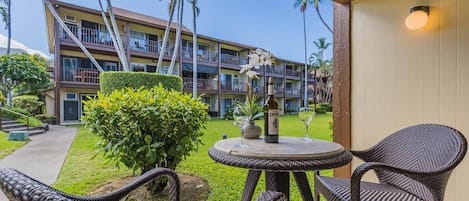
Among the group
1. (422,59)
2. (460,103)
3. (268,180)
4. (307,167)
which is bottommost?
(268,180)

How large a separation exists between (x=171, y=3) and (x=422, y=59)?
928cm

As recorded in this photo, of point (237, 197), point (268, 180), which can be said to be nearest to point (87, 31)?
point (237, 197)

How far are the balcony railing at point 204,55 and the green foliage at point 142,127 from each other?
42.8 ft

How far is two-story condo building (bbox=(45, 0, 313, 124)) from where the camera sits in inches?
467

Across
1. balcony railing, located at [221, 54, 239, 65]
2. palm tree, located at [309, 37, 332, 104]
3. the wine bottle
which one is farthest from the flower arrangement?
palm tree, located at [309, 37, 332, 104]

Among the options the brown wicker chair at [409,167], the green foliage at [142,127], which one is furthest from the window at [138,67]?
the brown wicker chair at [409,167]

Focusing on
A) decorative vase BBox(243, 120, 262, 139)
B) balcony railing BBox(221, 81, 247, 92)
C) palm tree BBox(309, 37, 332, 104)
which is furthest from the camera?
palm tree BBox(309, 37, 332, 104)

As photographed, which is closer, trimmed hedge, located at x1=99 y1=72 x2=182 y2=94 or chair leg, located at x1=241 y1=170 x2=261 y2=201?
chair leg, located at x1=241 y1=170 x2=261 y2=201

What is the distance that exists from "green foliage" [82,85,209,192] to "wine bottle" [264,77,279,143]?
43.5 inches

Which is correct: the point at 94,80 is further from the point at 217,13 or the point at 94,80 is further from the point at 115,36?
the point at 217,13

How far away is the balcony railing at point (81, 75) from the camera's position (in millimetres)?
12102

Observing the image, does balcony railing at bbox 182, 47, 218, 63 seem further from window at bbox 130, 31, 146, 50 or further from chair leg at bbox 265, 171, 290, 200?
chair leg at bbox 265, 171, 290, 200

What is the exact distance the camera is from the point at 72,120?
12.6 meters

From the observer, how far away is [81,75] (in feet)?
40.7
